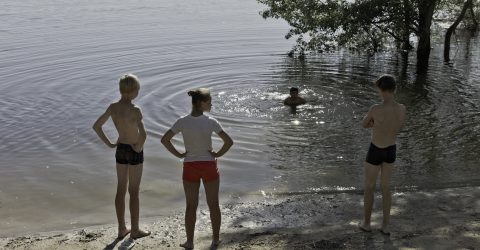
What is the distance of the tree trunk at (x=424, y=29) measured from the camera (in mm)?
19781

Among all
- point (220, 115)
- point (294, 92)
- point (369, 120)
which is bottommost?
point (220, 115)

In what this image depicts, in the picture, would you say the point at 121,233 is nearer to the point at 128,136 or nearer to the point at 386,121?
the point at 128,136

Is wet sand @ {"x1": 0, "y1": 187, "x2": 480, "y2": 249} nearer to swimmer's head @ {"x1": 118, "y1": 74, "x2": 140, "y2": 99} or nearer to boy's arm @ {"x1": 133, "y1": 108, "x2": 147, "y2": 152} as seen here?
boy's arm @ {"x1": 133, "y1": 108, "x2": 147, "y2": 152}

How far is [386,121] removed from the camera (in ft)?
21.8

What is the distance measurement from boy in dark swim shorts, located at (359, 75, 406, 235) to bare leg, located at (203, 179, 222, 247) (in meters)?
Result: 1.94

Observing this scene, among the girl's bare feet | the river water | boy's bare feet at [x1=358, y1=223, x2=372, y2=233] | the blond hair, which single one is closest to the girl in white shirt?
the blond hair

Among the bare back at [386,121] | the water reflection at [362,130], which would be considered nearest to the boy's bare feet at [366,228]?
the bare back at [386,121]

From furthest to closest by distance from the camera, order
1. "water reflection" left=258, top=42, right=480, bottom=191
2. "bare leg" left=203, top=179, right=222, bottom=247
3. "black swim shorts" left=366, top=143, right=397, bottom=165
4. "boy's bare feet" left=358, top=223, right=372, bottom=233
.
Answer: "water reflection" left=258, top=42, right=480, bottom=191 → "boy's bare feet" left=358, top=223, right=372, bottom=233 → "black swim shorts" left=366, top=143, right=397, bottom=165 → "bare leg" left=203, top=179, right=222, bottom=247

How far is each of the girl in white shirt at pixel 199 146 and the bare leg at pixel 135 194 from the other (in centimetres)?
74

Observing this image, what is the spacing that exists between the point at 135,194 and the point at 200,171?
1210 mm

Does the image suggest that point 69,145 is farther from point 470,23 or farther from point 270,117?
point 470,23

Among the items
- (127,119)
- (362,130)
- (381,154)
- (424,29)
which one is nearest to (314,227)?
(381,154)

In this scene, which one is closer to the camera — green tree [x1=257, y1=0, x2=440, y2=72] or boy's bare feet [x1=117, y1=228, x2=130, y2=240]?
boy's bare feet [x1=117, y1=228, x2=130, y2=240]

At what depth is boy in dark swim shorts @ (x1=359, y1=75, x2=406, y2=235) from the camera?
6.60 metres
